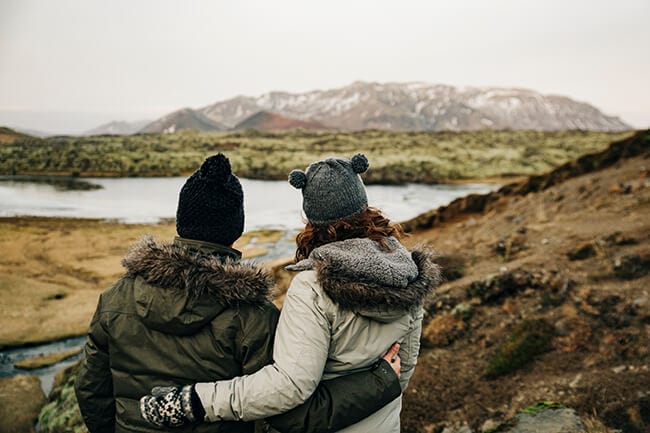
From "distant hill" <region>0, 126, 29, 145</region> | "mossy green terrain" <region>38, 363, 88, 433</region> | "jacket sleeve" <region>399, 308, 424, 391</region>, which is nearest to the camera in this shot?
"jacket sleeve" <region>399, 308, 424, 391</region>

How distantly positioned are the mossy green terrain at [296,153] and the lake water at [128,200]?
347 mm

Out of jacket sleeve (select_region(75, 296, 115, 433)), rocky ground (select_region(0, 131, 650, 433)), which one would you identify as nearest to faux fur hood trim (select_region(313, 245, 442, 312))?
jacket sleeve (select_region(75, 296, 115, 433))

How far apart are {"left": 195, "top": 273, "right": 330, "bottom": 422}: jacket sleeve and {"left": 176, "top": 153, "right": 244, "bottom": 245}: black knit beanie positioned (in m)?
0.49

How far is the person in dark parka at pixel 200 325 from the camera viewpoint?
5.78 ft

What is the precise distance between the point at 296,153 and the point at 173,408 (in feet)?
51.7

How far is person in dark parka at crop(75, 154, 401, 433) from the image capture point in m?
1.76

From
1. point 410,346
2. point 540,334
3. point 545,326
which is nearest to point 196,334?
point 410,346

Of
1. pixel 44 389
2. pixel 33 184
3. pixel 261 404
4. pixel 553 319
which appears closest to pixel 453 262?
pixel 553 319

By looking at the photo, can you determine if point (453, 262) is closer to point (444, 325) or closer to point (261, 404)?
point (444, 325)

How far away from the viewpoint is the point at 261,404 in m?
1.67

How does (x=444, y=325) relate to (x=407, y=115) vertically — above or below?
below

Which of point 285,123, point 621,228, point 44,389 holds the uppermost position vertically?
point 285,123

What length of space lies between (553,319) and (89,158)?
996 cm

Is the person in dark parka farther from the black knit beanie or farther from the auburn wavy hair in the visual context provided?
the auburn wavy hair
